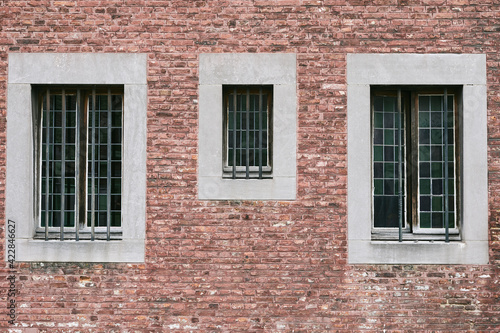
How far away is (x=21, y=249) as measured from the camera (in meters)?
6.22

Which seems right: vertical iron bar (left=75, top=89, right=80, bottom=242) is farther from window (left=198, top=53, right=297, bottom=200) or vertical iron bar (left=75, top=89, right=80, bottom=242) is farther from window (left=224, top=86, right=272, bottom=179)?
window (left=224, top=86, right=272, bottom=179)

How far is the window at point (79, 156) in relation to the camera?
21.0 feet

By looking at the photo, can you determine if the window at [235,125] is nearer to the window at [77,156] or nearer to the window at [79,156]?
the window at [77,156]

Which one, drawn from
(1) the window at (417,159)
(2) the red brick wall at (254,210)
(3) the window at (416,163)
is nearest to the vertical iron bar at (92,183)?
(2) the red brick wall at (254,210)

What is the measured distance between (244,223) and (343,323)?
5.59ft

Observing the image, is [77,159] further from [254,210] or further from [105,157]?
[254,210]

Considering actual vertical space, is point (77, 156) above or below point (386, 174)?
above

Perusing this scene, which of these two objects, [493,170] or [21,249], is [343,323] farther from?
[21,249]

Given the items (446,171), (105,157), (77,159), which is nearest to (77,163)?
(77,159)

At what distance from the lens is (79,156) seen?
251 inches

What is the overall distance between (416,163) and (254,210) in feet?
7.04

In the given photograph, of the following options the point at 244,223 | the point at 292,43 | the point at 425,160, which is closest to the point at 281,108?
the point at 292,43

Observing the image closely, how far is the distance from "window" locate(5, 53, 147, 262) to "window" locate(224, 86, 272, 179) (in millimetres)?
1052

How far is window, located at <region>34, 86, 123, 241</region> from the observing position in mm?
6398
